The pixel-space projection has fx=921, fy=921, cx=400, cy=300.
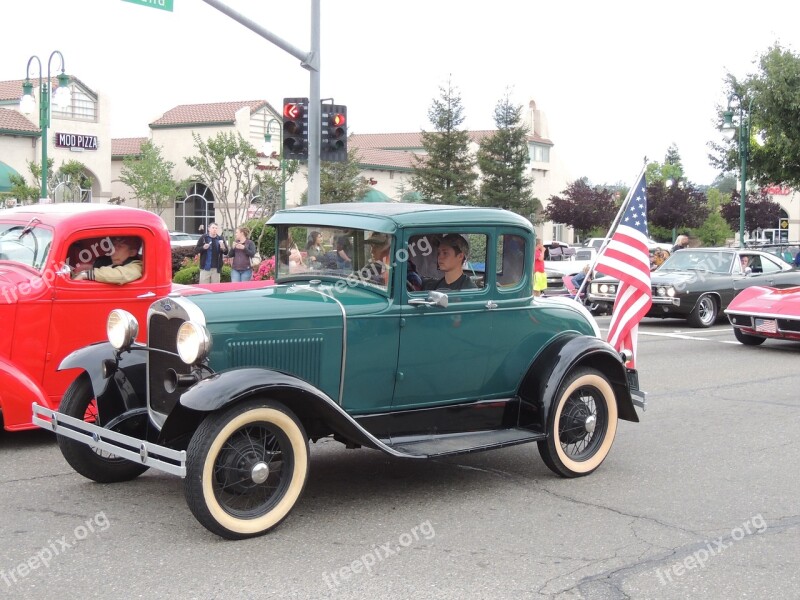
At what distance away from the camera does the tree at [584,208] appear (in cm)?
5775

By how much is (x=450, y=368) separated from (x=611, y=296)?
12.2m

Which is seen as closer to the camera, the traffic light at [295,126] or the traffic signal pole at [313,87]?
the traffic signal pole at [313,87]

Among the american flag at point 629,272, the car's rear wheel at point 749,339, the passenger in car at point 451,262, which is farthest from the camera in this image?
the car's rear wheel at point 749,339

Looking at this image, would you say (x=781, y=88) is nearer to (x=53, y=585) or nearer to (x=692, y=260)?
(x=692, y=260)

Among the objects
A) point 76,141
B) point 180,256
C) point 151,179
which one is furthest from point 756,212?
point 180,256

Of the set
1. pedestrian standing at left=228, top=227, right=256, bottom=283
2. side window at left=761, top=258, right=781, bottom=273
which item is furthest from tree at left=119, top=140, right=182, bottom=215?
side window at left=761, top=258, right=781, bottom=273

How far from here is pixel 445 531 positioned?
5074 mm

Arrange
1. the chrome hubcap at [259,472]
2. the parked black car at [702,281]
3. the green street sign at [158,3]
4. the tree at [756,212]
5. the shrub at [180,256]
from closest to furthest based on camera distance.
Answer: the chrome hubcap at [259,472], the green street sign at [158,3], the parked black car at [702,281], the shrub at [180,256], the tree at [756,212]

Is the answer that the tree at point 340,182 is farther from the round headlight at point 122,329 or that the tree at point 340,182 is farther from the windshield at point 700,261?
the round headlight at point 122,329

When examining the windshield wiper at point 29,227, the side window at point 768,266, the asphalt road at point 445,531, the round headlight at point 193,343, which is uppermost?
the windshield wiper at point 29,227

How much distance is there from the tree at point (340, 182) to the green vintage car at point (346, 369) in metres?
37.8

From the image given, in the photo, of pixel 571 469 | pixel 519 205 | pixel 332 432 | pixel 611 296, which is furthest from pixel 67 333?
pixel 519 205

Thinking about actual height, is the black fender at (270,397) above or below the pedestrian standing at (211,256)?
below

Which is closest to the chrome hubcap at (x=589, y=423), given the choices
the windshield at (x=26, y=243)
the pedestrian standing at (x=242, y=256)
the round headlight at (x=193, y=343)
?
the round headlight at (x=193, y=343)
